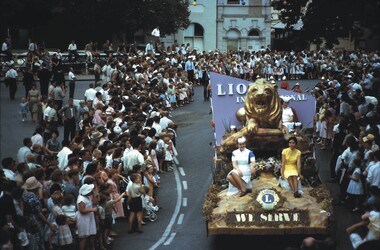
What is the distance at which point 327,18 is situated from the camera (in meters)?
27.5

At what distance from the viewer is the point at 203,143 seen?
31.1m

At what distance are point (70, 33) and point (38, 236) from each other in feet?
160

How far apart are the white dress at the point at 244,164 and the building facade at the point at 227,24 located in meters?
56.1

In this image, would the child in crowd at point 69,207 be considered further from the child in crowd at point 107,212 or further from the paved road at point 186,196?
the paved road at point 186,196

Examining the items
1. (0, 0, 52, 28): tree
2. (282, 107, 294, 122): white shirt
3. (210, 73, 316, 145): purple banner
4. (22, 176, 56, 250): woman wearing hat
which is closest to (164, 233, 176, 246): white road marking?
(22, 176, 56, 250): woman wearing hat

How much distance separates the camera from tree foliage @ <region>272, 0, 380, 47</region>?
833 inches

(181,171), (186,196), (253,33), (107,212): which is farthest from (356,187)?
(253,33)

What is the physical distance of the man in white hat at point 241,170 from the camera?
18.1 m

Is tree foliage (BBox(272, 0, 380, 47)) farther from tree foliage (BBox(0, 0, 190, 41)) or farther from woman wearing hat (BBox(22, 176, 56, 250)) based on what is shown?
tree foliage (BBox(0, 0, 190, 41))

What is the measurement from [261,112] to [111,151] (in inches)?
174

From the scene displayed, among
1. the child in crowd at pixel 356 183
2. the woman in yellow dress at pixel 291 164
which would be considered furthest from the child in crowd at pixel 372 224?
the child in crowd at pixel 356 183

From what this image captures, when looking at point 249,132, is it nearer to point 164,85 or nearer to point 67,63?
point 164,85

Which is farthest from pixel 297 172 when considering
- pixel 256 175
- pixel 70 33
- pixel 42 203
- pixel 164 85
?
pixel 70 33

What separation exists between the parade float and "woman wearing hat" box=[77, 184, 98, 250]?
2.37 m
